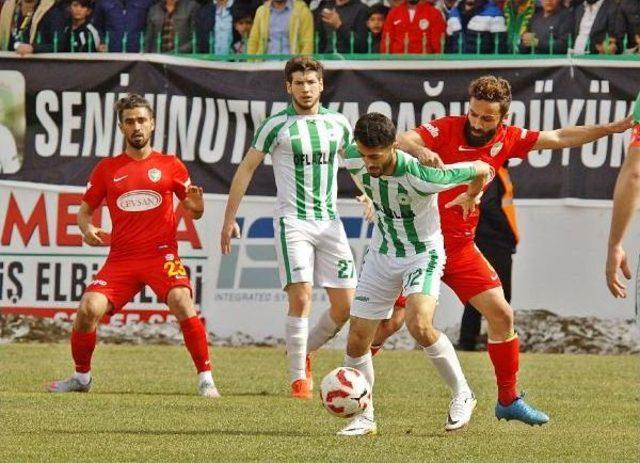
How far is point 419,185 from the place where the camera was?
916 cm

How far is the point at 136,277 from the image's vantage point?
11781 millimetres

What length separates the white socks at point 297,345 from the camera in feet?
37.9

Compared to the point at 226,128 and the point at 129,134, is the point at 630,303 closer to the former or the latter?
the point at 226,128

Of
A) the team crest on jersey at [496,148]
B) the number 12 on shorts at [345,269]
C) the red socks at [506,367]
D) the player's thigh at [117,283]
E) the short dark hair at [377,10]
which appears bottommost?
the red socks at [506,367]

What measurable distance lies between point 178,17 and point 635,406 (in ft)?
25.3

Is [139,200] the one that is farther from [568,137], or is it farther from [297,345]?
[568,137]

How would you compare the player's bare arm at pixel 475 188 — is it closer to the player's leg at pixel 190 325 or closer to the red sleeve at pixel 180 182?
the player's leg at pixel 190 325

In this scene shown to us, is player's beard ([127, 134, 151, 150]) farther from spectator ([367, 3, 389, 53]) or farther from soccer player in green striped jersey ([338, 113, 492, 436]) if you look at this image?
spectator ([367, 3, 389, 53])

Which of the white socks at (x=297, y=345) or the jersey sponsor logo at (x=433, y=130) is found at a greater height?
the jersey sponsor logo at (x=433, y=130)

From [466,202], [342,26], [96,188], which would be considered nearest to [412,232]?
[466,202]

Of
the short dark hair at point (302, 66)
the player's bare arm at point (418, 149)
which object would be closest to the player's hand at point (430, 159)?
the player's bare arm at point (418, 149)

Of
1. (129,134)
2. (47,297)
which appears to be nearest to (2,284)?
(47,297)

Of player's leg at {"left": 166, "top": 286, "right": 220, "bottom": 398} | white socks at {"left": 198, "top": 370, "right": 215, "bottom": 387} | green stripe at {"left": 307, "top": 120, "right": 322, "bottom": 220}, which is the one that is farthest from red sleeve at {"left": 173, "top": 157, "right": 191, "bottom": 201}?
white socks at {"left": 198, "top": 370, "right": 215, "bottom": 387}

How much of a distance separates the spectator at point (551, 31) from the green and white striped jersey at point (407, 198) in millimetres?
6773
